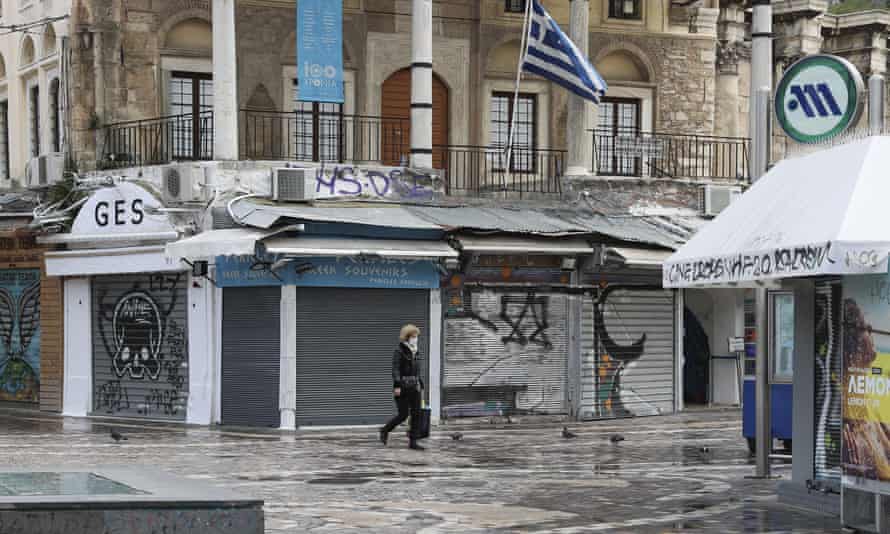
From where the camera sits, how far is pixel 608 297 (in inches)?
1123

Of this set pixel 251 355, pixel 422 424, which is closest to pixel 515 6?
pixel 251 355

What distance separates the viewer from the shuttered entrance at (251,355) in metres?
25.6

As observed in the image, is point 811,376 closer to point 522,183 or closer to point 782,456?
point 782,456

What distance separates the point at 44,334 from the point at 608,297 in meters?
10.3

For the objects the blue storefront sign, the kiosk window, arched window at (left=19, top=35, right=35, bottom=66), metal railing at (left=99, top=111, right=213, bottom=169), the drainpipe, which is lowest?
the kiosk window

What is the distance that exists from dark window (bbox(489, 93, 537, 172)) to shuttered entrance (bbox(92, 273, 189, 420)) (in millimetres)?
7015

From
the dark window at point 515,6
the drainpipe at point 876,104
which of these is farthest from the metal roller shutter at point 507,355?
the drainpipe at point 876,104

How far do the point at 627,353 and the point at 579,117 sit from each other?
4397mm

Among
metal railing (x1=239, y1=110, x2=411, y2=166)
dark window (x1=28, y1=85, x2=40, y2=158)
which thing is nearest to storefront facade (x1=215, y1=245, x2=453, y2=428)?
metal railing (x1=239, y1=110, x2=411, y2=166)

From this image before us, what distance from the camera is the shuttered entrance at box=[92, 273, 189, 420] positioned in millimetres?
27234

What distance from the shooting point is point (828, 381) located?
14.6 metres

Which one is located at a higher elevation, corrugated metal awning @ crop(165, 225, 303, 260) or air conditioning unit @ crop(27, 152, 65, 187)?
air conditioning unit @ crop(27, 152, 65, 187)

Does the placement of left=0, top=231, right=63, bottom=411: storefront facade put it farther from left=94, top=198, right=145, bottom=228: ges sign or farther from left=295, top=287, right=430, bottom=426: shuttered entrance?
left=295, top=287, right=430, bottom=426: shuttered entrance

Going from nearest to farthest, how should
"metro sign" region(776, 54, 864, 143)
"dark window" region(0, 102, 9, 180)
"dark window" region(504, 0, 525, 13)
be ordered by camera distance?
"metro sign" region(776, 54, 864, 143)
"dark window" region(504, 0, 525, 13)
"dark window" region(0, 102, 9, 180)
